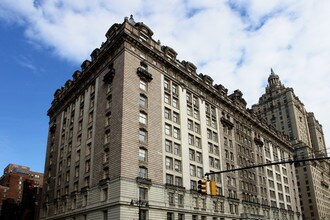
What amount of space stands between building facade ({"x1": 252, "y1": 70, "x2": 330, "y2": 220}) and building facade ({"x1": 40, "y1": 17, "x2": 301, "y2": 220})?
56108 mm

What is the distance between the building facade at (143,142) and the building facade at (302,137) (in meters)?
56.1

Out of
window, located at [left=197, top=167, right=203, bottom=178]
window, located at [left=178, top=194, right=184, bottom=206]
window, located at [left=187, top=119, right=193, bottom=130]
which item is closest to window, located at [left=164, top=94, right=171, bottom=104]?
window, located at [left=187, top=119, right=193, bottom=130]

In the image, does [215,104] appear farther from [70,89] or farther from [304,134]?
[304,134]

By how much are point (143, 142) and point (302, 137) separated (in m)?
113

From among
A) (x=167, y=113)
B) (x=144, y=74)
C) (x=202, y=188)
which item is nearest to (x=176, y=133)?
(x=167, y=113)

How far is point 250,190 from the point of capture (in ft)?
218

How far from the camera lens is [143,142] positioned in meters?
45.5

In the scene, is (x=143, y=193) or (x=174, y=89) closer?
(x=143, y=193)

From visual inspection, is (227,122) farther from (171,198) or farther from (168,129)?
(171,198)

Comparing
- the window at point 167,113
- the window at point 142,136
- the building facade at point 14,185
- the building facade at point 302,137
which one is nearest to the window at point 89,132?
the window at point 142,136

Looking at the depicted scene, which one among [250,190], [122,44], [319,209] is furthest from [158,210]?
[319,209]

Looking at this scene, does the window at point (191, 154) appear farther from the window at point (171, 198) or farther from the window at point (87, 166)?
the window at point (87, 166)

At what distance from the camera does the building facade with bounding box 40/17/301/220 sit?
43219mm

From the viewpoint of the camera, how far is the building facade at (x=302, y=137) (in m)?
120
